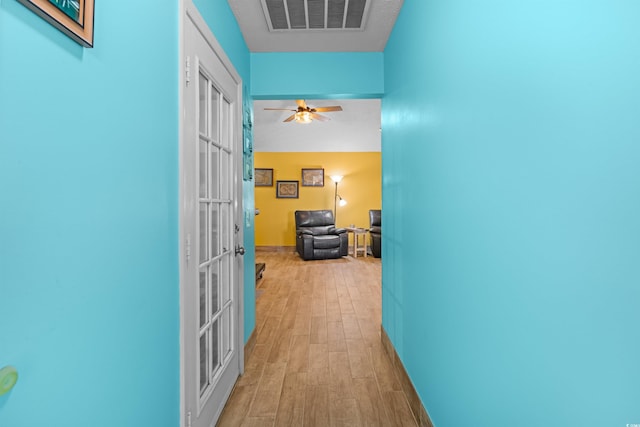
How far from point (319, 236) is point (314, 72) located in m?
4.50

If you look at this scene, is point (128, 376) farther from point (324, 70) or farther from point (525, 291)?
point (324, 70)

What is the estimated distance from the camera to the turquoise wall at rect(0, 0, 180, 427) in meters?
0.62

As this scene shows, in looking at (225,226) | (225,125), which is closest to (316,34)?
(225,125)

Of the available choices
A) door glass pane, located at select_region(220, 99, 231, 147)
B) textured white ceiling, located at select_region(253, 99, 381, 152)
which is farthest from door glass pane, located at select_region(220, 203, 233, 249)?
textured white ceiling, located at select_region(253, 99, 381, 152)

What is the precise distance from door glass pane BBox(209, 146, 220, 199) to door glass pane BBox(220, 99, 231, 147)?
13 cm

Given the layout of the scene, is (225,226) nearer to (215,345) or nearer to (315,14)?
(215,345)

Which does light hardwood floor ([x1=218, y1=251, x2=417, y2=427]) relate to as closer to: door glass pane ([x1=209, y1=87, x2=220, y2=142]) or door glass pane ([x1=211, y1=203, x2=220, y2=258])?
door glass pane ([x1=211, y1=203, x2=220, y2=258])

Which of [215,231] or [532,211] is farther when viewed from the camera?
[215,231]

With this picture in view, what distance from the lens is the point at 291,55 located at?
8.85 feet

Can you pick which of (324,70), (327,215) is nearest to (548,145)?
(324,70)

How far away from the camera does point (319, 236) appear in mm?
6902

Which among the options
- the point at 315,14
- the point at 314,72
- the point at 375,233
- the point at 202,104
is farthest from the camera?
the point at 375,233

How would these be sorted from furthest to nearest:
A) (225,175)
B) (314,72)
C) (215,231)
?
1. (314,72)
2. (225,175)
3. (215,231)

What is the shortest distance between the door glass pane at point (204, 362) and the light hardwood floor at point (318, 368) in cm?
30
